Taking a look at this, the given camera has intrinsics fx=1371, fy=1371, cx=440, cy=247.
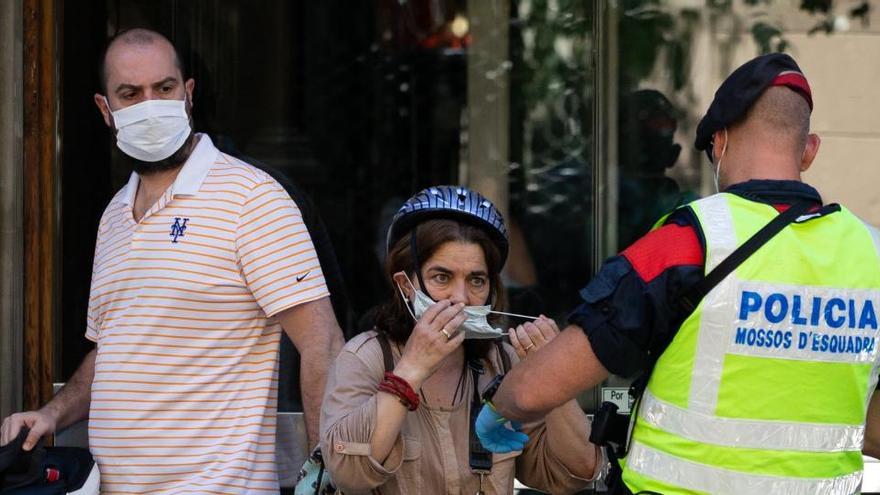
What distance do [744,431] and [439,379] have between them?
1031mm

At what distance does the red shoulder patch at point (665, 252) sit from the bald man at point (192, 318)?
1304 millimetres

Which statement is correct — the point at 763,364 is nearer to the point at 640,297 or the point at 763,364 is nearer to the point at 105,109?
the point at 640,297

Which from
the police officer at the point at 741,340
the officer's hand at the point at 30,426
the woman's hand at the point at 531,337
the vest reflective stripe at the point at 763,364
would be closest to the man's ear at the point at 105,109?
the officer's hand at the point at 30,426

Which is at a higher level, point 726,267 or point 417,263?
point 726,267

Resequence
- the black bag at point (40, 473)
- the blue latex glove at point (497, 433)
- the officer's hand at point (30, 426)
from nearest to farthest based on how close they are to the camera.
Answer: the blue latex glove at point (497, 433) → the black bag at point (40, 473) → the officer's hand at point (30, 426)

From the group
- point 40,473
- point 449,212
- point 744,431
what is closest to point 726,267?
point 744,431

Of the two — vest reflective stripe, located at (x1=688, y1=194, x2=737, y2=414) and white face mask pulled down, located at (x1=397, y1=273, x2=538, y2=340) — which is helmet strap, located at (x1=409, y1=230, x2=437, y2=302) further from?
vest reflective stripe, located at (x1=688, y1=194, x2=737, y2=414)

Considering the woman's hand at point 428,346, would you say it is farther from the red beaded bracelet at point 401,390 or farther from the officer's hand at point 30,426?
the officer's hand at point 30,426

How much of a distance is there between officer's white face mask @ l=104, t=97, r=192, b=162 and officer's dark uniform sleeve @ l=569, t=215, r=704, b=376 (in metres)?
1.65

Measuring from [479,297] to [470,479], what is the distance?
0.51 metres

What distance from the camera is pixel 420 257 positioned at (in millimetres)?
3859

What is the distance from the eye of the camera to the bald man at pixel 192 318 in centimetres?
406

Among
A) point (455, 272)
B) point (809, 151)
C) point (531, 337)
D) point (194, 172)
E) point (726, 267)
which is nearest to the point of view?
point (726, 267)

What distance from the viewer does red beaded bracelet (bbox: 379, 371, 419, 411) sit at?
3547 mm
